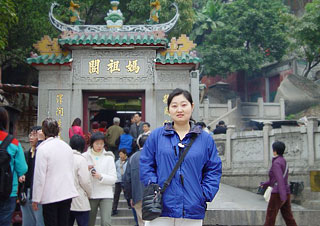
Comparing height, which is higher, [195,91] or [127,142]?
[195,91]

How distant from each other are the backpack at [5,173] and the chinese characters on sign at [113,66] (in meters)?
7.11

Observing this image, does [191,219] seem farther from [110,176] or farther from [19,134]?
[19,134]

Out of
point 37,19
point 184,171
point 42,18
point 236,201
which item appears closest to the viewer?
point 184,171

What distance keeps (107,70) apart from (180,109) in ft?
25.8

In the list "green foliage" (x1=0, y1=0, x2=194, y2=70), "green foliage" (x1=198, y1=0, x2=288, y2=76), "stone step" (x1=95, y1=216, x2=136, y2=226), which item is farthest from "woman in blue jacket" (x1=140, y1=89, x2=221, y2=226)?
"green foliage" (x1=198, y1=0, x2=288, y2=76)

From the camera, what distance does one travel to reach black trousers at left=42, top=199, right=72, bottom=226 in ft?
14.9

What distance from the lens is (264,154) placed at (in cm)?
1308

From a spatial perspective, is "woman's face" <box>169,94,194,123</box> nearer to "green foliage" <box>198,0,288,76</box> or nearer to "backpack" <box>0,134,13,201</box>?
"backpack" <box>0,134,13,201</box>

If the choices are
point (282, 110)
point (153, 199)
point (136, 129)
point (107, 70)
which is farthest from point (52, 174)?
point (282, 110)

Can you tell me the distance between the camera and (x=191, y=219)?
3297 mm

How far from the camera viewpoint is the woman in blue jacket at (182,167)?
3299 millimetres

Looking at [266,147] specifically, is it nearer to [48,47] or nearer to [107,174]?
[48,47]

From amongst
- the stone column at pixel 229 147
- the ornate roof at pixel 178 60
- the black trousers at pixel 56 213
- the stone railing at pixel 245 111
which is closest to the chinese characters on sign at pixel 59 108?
the ornate roof at pixel 178 60

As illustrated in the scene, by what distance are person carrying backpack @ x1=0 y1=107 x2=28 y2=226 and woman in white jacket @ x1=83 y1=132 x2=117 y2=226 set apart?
1.43 m
